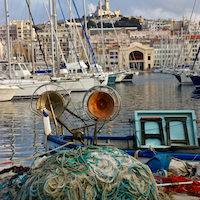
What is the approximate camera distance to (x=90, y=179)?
4.71m

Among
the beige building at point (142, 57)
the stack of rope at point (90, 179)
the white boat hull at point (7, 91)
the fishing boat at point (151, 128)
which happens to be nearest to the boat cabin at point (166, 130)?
the fishing boat at point (151, 128)

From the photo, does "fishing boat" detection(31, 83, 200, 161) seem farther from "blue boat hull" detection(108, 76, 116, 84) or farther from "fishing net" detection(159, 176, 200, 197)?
"blue boat hull" detection(108, 76, 116, 84)

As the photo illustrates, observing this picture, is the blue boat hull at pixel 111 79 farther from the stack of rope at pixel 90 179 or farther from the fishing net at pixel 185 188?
the stack of rope at pixel 90 179

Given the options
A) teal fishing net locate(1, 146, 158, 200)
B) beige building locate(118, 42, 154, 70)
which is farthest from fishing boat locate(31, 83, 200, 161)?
beige building locate(118, 42, 154, 70)

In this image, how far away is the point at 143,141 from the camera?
8.36 m

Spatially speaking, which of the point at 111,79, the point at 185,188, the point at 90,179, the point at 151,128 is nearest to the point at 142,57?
the point at 111,79

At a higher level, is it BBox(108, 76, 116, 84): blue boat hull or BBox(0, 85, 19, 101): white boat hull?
BBox(108, 76, 116, 84): blue boat hull

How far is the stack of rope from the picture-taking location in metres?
4.57

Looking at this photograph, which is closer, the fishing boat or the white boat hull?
the fishing boat

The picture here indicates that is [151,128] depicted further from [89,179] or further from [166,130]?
[89,179]

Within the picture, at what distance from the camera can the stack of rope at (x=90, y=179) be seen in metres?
4.57

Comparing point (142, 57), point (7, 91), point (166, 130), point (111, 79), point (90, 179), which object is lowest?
point (90, 179)

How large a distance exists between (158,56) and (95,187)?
135m

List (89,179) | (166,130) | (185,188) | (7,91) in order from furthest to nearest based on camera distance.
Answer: (7,91) → (166,130) → (185,188) → (89,179)
